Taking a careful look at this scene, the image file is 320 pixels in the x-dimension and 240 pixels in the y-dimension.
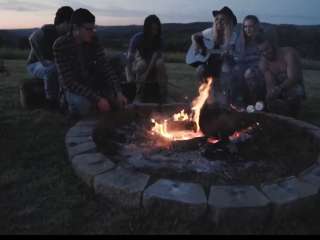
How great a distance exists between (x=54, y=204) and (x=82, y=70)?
2.11m

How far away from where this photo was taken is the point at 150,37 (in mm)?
5992

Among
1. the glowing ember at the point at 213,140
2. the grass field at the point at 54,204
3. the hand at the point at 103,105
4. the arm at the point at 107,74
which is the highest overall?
the arm at the point at 107,74

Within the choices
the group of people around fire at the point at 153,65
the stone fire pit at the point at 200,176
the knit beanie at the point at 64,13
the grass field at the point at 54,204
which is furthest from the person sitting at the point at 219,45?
the grass field at the point at 54,204

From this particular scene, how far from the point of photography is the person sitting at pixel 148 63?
19.4ft

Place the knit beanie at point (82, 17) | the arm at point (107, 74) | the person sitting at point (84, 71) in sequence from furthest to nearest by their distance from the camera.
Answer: the arm at point (107, 74)
the person sitting at point (84, 71)
the knit beanie at point (82, 17)

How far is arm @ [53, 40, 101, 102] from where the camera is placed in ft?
14.8

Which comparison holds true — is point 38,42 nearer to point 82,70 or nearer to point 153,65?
point 82,70

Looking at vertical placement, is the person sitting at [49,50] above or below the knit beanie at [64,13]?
below

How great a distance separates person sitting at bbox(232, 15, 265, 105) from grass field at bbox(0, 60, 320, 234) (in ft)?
8.68

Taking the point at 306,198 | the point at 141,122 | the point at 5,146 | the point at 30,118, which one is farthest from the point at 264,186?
the point at 30,118

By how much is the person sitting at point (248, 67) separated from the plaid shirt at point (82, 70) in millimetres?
1881

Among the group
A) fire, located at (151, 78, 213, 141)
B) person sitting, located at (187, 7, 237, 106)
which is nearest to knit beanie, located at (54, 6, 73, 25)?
person sitting, located at (187, 7, 237, 106)

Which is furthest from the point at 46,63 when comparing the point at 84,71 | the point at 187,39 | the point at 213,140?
the point at 187,39

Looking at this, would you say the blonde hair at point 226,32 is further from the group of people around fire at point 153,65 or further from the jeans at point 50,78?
the jeans at point 50,78
